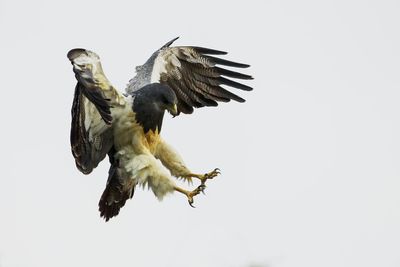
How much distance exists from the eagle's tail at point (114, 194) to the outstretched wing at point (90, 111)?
33 centimetres

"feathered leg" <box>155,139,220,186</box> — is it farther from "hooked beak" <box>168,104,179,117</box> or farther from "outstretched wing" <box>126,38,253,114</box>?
"outstretched wing" <box>126,38,253,114</box>

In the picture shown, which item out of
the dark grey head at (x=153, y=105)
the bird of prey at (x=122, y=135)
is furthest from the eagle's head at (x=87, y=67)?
the dark grey head at (x=153, y=105)

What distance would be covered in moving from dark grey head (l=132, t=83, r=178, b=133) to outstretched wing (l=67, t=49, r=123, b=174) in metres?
0.32

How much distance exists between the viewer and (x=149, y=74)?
18.4 meters

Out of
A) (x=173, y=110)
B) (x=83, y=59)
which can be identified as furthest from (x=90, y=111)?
(x=173, y=110)

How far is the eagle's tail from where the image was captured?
17.2 metres

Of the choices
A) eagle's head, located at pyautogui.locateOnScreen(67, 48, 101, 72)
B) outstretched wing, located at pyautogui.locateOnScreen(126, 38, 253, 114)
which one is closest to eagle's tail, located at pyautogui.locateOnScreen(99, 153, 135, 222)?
eagle's head, located at pyautogui.locateOnScreen(67, 48, 101, 72)

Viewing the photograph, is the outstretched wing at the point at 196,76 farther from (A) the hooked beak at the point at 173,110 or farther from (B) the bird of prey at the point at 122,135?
(A) the hooked beak at the point at 173,110

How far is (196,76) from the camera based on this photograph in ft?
63.0

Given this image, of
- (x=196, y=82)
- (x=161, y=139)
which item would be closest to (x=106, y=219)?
(x=161, y=139)

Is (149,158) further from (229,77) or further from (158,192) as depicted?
(229,77)

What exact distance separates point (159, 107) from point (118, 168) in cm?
116

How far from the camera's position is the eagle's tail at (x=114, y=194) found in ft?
56.4

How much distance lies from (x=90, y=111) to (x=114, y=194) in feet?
4.83
